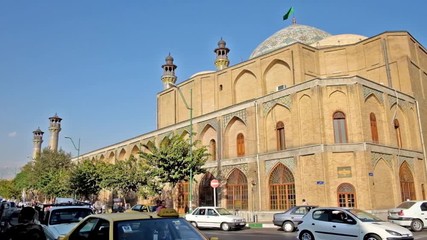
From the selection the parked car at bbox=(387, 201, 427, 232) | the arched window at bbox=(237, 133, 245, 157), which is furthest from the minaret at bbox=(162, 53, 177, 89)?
the parked car at bbox=(387, 201, 427, 232)

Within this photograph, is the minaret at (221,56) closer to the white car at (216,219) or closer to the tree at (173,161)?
the tree at (173,161)

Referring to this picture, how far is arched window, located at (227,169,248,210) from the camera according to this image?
28359mm

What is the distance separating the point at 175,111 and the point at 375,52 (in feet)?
76.0

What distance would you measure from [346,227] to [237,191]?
59.4 feet

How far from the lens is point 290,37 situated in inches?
1686

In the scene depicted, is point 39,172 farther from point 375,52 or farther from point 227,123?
point 375,52

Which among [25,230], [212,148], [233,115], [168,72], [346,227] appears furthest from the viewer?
[168,72]

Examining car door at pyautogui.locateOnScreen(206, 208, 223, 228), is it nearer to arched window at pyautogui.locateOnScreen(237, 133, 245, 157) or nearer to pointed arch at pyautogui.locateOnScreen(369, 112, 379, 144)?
arched window at pyautogui.locateOnScreen(237, 133, 245, 157)

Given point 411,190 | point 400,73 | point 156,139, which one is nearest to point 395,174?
point 411,190

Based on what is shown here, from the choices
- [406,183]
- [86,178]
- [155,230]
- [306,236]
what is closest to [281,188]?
[406,183]

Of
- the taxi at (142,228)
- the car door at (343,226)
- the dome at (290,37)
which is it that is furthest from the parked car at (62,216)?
the dome at (290,37)

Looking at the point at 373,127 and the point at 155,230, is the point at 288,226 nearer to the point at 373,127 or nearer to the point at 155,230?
the point at 373,127

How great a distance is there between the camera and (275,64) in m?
35.3

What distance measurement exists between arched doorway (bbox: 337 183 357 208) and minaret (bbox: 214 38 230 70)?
28368 millimetres
